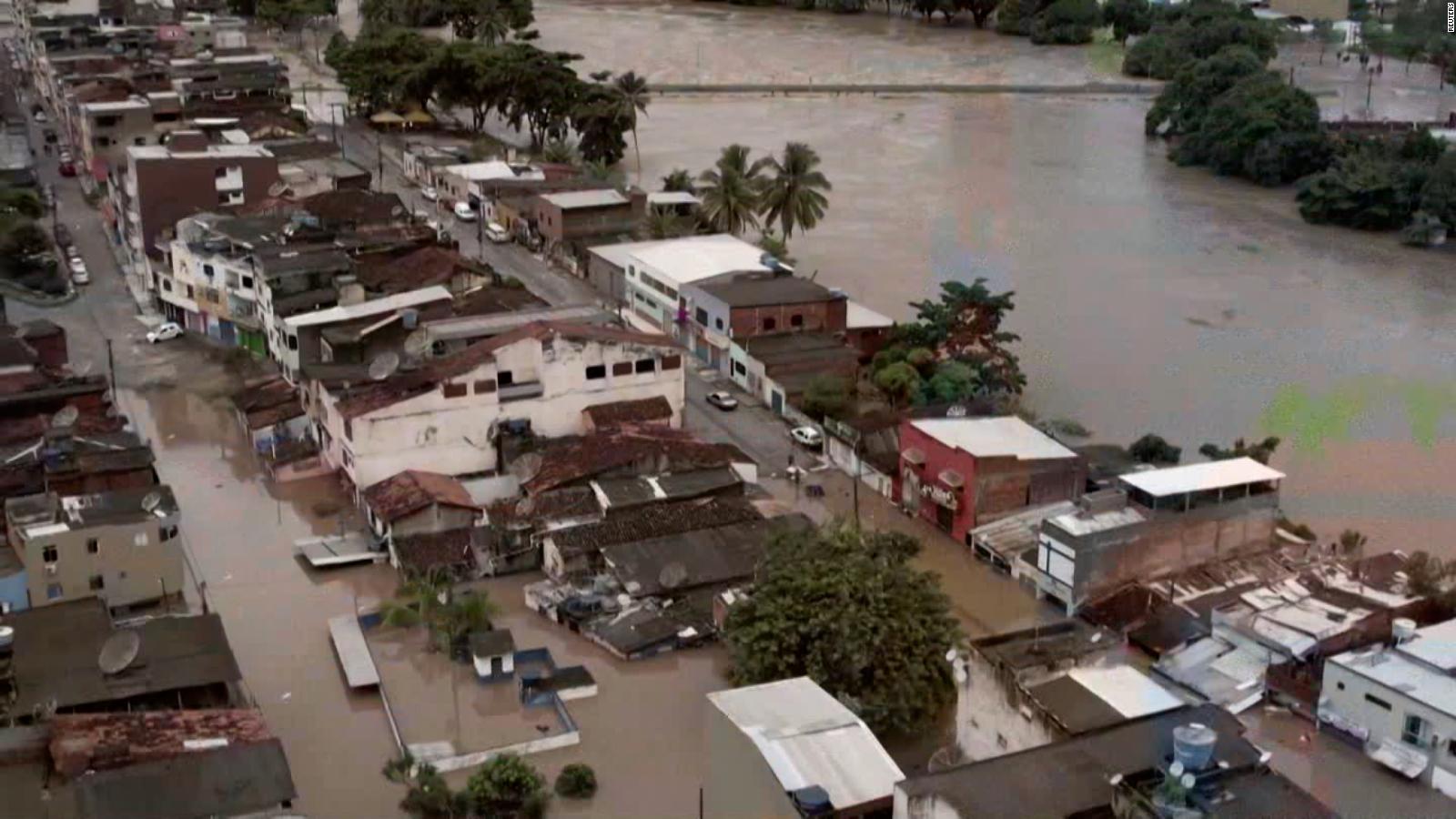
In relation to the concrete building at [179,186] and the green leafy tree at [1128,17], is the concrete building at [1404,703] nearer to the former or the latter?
the concrete building at [179,186]

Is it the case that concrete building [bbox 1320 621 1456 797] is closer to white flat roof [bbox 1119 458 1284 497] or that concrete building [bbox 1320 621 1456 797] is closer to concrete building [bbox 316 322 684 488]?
white flat roof [bbox 1119 458 1284 497]

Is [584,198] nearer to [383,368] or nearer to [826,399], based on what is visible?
[826,399]

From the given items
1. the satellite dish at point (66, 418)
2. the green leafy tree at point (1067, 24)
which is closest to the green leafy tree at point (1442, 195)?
the satellite dish at point (66, 418)

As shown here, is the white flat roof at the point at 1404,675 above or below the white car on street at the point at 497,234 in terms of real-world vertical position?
below

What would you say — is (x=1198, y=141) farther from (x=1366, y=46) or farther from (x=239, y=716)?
(x=239, y=716)

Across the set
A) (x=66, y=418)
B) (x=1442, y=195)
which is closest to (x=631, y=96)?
(x=1442, y=195)

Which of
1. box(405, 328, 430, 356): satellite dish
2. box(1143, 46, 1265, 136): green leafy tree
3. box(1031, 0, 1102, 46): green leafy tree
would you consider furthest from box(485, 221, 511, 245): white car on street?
box(1031, 0, 1102, 46): green leafy tree
